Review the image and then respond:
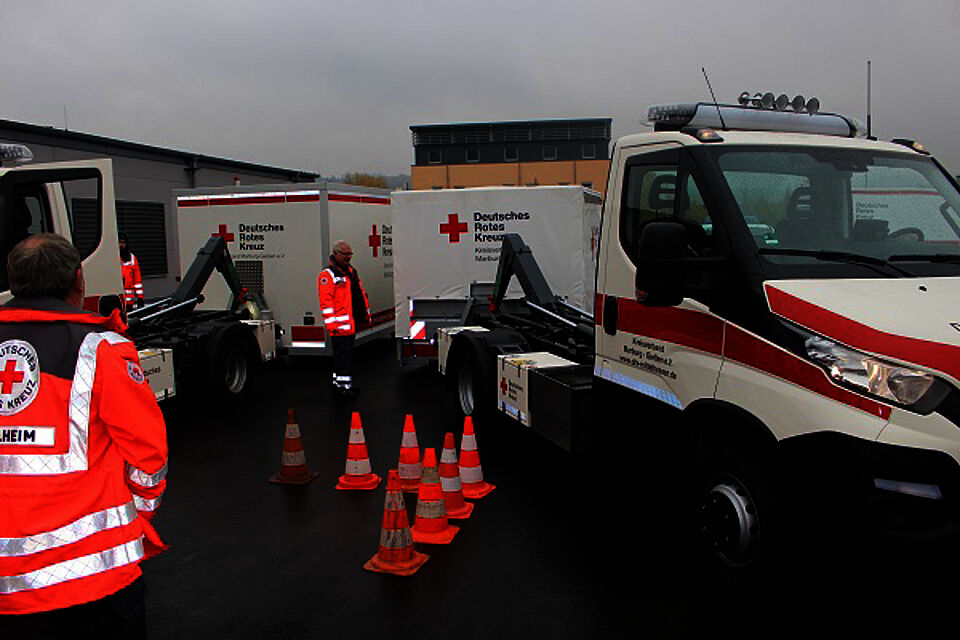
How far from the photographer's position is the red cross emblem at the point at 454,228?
33.8 feet

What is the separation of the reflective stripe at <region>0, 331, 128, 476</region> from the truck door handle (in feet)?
10.4

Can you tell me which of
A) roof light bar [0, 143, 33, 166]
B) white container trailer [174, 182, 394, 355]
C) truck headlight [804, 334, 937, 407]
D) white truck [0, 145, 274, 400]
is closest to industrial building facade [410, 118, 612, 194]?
white container trailer [174, 182, 394, 355]

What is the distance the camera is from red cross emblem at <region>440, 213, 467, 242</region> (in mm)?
10305

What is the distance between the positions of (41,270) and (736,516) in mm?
3122

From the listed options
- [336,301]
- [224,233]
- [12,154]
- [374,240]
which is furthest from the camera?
[374,240]

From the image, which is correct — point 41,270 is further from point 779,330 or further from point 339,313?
point 339,313

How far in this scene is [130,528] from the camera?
237 cm

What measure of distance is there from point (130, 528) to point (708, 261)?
274 centimetres

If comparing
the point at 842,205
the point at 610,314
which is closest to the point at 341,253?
the point at 610,314

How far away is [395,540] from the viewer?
4449mm

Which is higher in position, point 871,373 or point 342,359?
point 871,373

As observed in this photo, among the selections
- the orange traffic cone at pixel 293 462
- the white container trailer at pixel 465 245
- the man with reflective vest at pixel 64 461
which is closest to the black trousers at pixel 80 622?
the man with reflective vest at pixel 64 461

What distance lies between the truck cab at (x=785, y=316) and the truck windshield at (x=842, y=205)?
0.03 feet

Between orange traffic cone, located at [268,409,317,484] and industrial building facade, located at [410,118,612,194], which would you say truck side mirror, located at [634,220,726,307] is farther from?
industrial building facade, located at [410,118,612,194]
